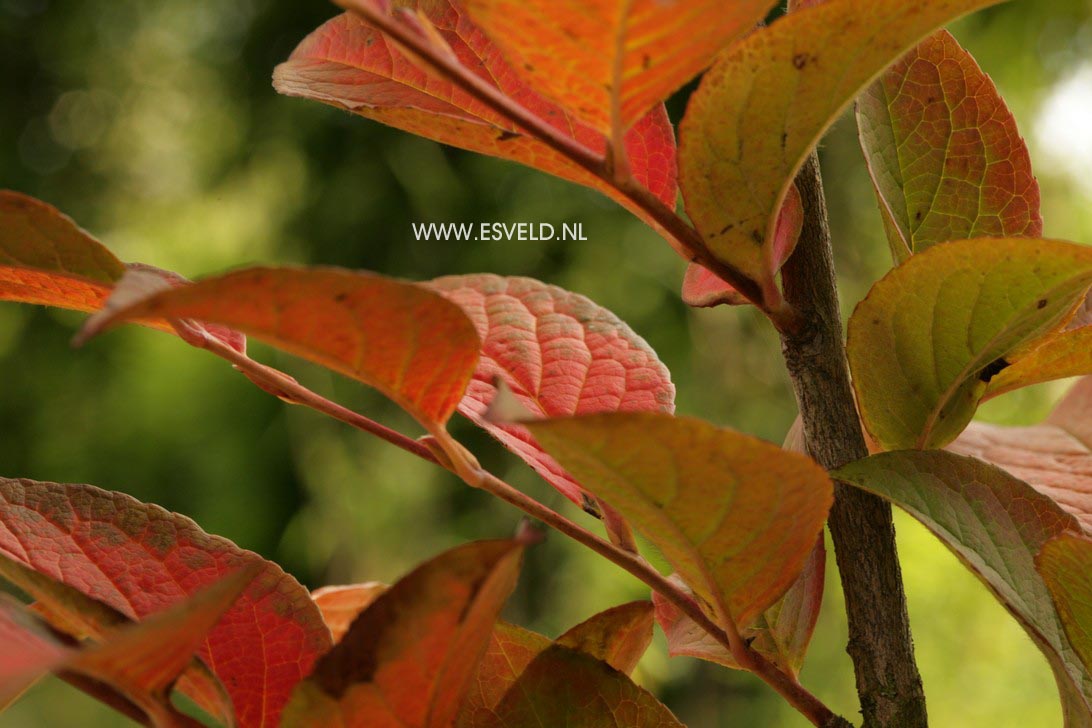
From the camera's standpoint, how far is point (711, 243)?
0.29 meters

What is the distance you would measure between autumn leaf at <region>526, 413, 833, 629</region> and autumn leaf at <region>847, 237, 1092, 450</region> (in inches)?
3.1

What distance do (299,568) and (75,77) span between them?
2.97ft

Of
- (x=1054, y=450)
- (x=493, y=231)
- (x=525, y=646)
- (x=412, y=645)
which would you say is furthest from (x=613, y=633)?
(x=493, y=231)

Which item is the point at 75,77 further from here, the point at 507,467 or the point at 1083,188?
the point at 1083,188

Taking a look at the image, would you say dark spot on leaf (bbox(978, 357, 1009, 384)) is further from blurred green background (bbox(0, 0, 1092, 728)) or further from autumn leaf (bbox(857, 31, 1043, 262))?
blurred green background (bbox(0, 0, 1092, 728))

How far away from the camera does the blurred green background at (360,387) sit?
5.06ft

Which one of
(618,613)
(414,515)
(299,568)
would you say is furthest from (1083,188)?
(618,613)

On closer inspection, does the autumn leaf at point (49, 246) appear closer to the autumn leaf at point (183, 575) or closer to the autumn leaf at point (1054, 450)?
the autumn leaf at point (183, 575)

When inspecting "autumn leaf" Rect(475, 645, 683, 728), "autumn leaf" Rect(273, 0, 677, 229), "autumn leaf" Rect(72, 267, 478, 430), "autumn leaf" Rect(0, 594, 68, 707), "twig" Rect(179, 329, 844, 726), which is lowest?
"autumn leaf" Rect(0, 594, 68, 707)

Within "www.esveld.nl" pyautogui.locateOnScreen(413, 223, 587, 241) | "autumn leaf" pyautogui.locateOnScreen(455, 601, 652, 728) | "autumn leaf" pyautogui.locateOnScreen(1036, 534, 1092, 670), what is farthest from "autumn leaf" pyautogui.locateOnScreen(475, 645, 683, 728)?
"www.esveld.nl" pyautogui.locateOnScreen(413, 223, 587, 241)

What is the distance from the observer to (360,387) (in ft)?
5.13

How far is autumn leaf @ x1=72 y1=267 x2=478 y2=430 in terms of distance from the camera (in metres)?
0.20

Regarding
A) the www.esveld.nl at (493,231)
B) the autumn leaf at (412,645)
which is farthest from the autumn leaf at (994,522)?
the www.esveld.nl at (493,231)

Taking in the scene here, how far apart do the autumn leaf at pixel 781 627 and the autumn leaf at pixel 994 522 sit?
7 centimetres
